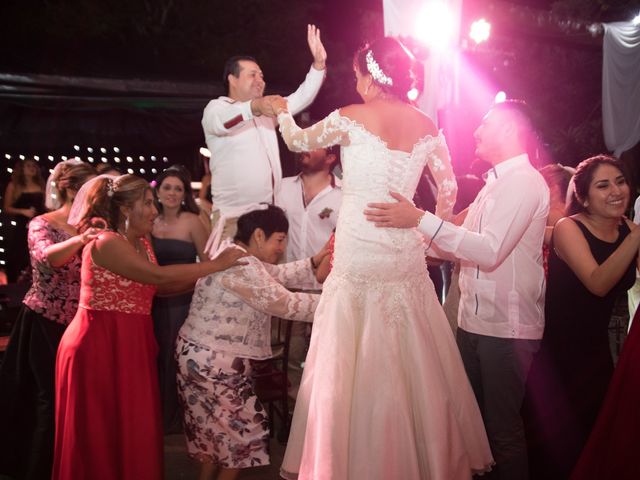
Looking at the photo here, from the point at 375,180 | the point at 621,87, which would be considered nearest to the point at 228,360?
the point at 375,180

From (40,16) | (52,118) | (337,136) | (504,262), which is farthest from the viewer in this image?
(40,16)

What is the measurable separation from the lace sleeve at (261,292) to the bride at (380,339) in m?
0.37

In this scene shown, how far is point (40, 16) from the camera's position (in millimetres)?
10977

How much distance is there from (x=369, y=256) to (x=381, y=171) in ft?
1.09

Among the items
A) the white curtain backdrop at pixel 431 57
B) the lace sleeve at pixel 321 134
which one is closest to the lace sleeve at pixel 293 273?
the lace sleeve at pixel 321 134

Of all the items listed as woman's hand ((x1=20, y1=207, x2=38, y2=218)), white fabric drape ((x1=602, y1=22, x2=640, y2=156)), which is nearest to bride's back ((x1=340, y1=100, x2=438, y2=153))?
woman's hand ((x1=20, y1=207, x2=38, y2=218))

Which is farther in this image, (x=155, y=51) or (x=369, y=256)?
(x=155, y=51)

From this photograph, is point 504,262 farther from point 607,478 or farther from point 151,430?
point 151,430

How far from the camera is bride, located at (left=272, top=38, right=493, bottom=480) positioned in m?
2.06

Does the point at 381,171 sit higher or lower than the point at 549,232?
higher

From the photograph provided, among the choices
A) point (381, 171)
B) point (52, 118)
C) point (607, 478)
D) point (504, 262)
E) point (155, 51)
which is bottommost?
point (607, 478)

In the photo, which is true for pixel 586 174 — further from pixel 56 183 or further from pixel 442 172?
pixel 56 183

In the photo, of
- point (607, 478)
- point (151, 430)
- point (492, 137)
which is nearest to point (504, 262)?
point (492, 137)

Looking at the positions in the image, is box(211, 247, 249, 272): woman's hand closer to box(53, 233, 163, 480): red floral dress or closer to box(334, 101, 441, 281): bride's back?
box(53, 233, 163, 480): red floral dress
